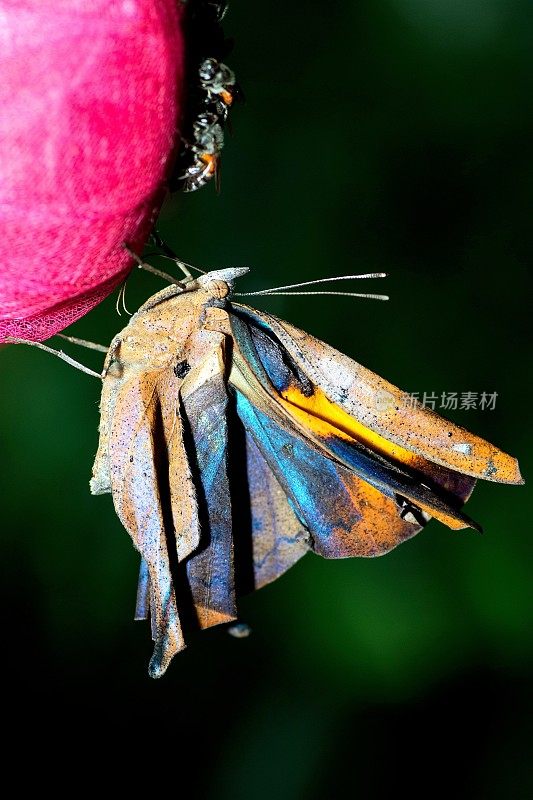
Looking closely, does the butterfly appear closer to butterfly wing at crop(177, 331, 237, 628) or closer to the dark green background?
butterfly wing at crop(177, 331, 237, 628)

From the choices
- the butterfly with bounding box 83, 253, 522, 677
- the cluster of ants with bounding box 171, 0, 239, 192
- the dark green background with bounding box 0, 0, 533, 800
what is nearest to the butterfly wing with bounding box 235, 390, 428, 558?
the butterfly with bounding box 83, 253, 522, 677

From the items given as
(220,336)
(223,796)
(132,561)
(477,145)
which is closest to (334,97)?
(477,145)

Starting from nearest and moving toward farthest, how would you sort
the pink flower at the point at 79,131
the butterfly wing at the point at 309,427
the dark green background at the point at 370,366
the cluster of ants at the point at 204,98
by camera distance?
the pink flower at the point at 79,131 → the cluster of ants at the point at 204,98 → the butterfly wing at the point at 309,427 → the dark green background at the point at 370,366

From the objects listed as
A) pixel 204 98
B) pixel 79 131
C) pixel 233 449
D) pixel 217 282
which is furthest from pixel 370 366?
pixel 79 131

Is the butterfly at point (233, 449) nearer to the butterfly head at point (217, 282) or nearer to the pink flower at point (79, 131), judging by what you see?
the butterfly head at point (217, 282)

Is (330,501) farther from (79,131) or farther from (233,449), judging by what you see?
(79,131)

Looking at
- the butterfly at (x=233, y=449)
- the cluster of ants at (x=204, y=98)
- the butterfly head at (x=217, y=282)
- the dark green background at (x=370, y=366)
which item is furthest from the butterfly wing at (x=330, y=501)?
the dark green background at (x=370, y=366)

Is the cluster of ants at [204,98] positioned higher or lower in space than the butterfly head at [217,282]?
higher

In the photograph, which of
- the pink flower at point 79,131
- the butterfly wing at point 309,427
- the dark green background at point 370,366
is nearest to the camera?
the pink flower at point 79,131
